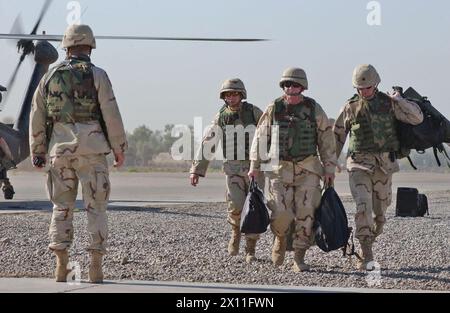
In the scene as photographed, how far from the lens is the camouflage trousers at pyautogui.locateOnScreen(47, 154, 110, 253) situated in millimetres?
9039

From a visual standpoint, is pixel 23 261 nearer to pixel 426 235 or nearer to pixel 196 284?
pixel 196 284

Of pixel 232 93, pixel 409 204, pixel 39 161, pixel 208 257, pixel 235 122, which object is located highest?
pixel 232 93

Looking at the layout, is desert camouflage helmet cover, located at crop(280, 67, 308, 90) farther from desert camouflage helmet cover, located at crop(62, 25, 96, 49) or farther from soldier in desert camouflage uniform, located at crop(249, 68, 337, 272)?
desert camouflage helmet cover, located at crop(62, 25, 96, 49)

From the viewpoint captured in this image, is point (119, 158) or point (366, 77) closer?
point (119, 158)

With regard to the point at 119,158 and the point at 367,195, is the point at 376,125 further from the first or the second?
the point at 119,158

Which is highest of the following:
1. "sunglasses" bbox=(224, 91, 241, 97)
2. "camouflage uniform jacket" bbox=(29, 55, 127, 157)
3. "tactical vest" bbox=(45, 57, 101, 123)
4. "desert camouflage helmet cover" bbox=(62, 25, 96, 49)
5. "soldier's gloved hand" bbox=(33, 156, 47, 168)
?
"desert camouflage helmet cover" bbox=(62, 25, 96, 49)

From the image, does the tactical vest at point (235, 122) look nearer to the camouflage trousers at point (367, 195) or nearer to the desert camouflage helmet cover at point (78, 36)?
the camouflage trousers at point (367, 195)

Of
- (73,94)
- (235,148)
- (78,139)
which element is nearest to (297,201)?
(235,148)

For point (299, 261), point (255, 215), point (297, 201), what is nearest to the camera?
point (299, 261)

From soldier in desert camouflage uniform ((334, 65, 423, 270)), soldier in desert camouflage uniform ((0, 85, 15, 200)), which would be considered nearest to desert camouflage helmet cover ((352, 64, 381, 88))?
soldier in desert camouflage uniform ((334, 65, 423, 270))

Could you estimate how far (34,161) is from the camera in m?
9.21

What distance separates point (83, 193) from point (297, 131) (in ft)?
7.49

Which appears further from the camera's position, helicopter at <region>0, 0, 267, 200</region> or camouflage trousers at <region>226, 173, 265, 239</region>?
helicopter at <region>0, 0, 267, 200</region>

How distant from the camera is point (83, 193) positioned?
909 cm
